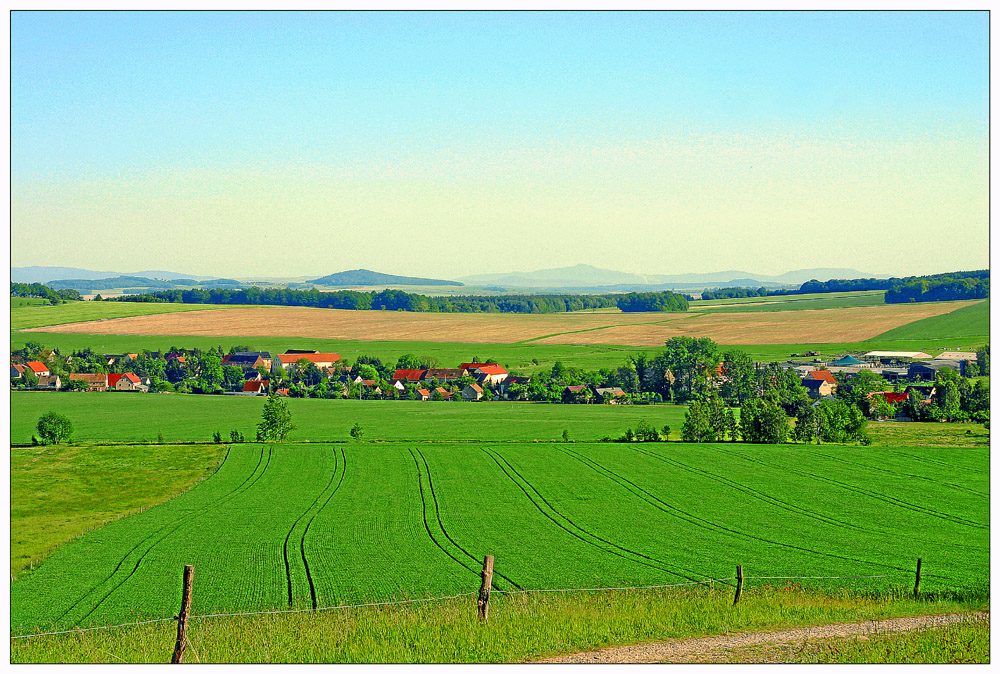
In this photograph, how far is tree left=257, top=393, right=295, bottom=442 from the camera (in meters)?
39.3

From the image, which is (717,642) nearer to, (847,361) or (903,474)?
(903,474)

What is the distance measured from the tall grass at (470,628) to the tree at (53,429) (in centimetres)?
2836

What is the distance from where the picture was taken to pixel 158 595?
47.2 ft

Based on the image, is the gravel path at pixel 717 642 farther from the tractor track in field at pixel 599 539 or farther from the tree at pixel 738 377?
the tree at pixel 738 377

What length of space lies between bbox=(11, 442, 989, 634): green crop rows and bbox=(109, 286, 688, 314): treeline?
46.4 m

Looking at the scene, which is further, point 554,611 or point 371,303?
point 371,303

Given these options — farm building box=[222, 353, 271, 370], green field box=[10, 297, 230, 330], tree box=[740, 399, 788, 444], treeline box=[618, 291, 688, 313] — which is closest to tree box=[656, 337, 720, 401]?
tree box=[740, 399, 788, 444]

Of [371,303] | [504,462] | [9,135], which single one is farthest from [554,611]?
[371,303]

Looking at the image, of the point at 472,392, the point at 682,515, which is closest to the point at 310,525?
the point at 682,515

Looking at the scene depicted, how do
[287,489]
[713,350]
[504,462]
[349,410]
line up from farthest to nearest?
[713,350] → [349,410] → [504,462] → [287,489]

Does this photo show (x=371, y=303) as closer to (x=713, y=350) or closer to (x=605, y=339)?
(x=605, y=339)

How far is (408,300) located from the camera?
271 ft

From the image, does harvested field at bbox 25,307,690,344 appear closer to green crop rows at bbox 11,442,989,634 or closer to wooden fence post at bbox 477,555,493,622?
green crop rows at bbox 11,442,989,634

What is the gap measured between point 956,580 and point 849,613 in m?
5.59
